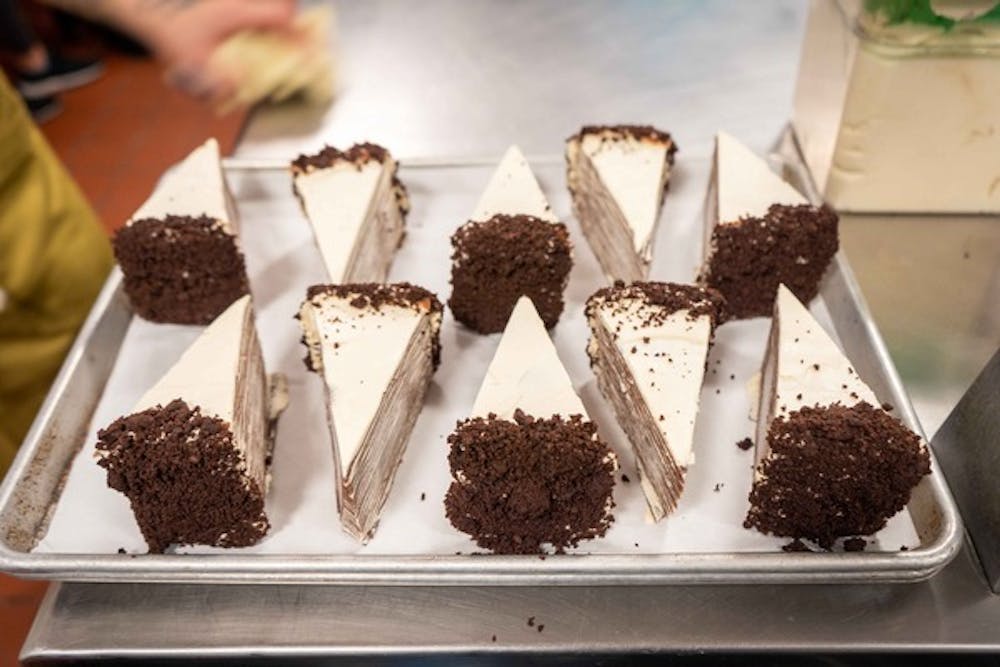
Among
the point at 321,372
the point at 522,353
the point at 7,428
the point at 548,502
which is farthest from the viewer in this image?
the point at 7,428

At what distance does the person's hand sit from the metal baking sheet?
505 millimetres

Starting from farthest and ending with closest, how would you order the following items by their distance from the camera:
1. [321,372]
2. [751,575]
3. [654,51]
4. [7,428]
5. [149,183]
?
[149,183] → [654,51] → [7,428] → [321,372] → [751,575]

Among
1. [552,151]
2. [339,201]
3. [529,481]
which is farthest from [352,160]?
A: [529,481]

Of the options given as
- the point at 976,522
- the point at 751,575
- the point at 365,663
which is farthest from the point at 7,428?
the point at 976,522

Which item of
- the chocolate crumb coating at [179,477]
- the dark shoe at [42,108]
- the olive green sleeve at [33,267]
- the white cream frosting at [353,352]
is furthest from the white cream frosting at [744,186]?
the dark shoe at [42,108]

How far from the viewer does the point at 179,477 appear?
5.82 feet

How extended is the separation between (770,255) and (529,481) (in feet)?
3.24

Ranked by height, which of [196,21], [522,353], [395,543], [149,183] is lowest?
[149,183]

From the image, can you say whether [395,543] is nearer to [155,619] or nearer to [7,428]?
[155,619]

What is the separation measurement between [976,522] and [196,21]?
2.19 m

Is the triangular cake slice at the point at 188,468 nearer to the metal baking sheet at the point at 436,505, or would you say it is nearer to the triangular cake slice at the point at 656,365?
the metal baking sheet at the point at 436,505

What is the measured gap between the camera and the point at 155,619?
1.69 meters

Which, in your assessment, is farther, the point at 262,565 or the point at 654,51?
the point at 654,51

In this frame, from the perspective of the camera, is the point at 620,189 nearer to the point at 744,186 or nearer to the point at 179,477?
the point at 744,186
